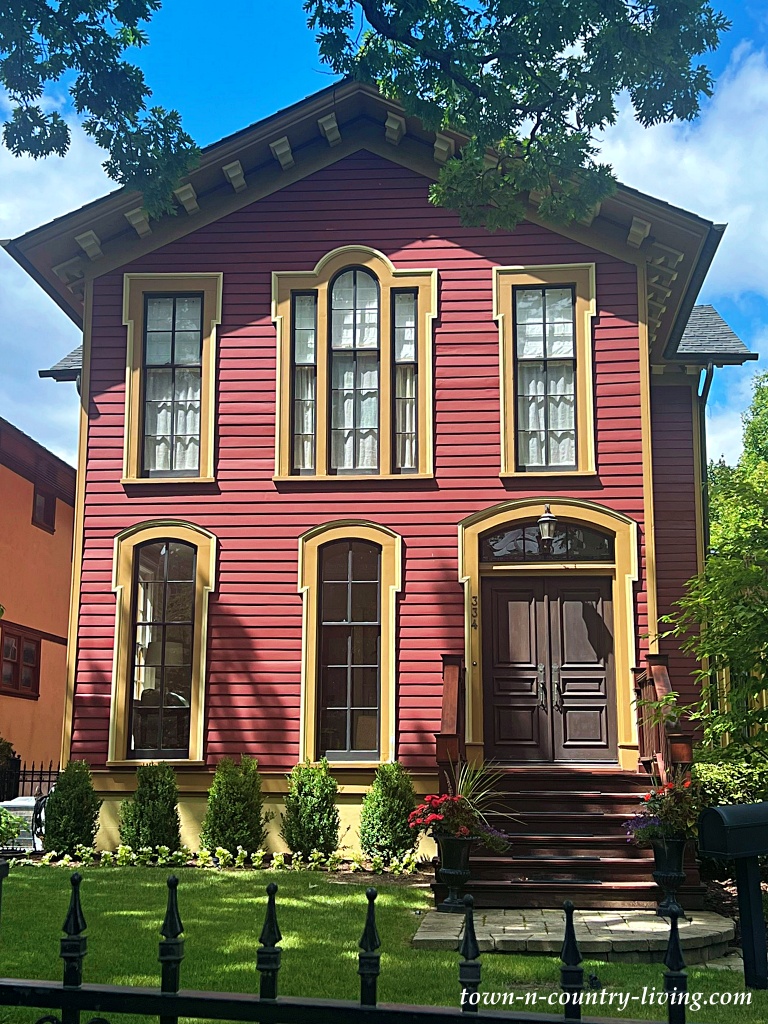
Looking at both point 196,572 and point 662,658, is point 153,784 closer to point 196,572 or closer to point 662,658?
point 196,572

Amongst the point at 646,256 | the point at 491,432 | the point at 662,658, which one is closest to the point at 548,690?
the point at 662,658

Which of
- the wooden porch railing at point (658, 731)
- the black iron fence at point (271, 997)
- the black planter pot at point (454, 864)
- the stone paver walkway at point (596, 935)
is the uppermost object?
the wooden porch railing at point (658, 731)

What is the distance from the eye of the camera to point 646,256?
13.8 meters

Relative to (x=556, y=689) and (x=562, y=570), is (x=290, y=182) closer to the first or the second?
(x=562, y=570)

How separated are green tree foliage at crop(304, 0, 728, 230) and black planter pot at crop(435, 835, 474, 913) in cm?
545

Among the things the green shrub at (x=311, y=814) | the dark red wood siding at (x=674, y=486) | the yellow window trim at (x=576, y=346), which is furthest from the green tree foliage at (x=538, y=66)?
the dark red wood siding at (x=674, y=486)

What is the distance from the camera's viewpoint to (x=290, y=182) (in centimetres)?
1453

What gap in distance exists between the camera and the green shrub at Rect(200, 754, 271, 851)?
12719 millimetres

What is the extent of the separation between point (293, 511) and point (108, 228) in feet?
14.7

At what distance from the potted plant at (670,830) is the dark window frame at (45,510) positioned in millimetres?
16078

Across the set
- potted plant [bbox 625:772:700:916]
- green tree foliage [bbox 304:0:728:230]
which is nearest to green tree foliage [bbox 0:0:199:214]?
green tree foliage [bbox 304:0:728:230]

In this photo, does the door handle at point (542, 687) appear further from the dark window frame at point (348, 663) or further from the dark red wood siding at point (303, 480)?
the dark window frame at point (348, 663)

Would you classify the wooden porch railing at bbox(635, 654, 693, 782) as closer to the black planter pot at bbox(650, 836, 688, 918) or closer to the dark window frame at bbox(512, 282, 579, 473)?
the black planter pot at bbox(650, 836, 688, 918)

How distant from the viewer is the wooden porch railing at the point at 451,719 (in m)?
10.9
